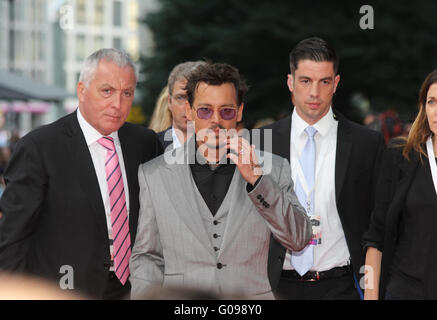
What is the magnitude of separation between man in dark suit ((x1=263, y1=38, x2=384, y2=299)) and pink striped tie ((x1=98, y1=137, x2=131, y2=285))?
3.74 ft

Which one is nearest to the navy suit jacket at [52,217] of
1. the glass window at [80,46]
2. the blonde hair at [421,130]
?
the blonde hair at [421,130]

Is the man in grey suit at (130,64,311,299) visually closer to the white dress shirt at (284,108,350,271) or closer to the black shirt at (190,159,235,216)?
the black shirt at (190,159,235,216)

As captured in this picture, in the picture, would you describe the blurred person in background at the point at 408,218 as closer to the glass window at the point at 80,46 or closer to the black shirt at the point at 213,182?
the black shirt at the point at 213,182

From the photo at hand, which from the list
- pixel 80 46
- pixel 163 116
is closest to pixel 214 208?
pixel 163 116

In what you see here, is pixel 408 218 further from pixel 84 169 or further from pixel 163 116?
pixel 163 116

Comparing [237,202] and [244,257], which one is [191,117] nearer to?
[237,202]

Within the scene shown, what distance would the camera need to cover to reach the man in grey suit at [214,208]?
3.11 m

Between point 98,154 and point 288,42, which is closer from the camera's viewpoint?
point 98,154

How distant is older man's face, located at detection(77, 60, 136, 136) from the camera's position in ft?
12.3

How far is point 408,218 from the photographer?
384cm

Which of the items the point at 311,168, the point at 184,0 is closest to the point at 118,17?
the point at 184,0

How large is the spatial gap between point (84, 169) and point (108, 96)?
0.48m

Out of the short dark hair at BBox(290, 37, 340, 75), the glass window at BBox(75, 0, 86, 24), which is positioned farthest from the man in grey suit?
the glass window at BBox(75, 0, 86, 24)

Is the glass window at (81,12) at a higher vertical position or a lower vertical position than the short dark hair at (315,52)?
higher
